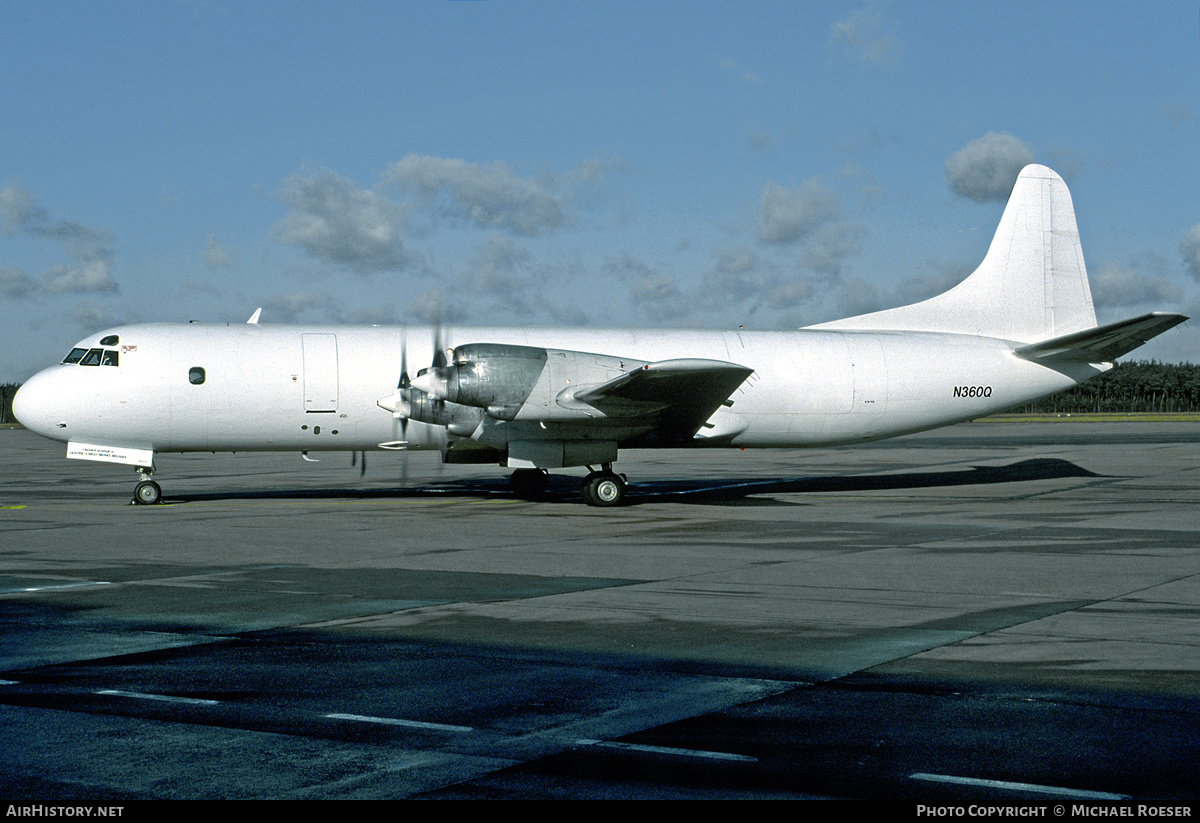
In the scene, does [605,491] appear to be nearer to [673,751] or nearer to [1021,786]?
[673,751]

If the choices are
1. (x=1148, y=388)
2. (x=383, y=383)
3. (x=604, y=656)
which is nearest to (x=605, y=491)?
(x=383, y=383)

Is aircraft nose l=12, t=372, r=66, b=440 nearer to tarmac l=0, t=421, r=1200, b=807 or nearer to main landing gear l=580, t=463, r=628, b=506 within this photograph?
tarmac l=0, t=421, r=1200, b=807

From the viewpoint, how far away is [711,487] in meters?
28.4

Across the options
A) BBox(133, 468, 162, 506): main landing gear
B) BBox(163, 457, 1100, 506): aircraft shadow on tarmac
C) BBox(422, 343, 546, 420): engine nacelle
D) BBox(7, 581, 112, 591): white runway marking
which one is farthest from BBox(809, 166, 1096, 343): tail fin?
BBox(7, 581, 112, 591): white runway marking

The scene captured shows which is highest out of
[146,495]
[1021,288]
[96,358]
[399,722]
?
[1021,288]

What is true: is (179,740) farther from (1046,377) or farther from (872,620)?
(1046,377)

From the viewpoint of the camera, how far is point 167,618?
425 inches

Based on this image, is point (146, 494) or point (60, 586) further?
point (146, 494)

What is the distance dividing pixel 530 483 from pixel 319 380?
18.2 feet

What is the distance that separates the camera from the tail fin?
88.8ft

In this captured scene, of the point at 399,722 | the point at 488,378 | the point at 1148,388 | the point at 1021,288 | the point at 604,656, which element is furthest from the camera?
the point at 1148,388

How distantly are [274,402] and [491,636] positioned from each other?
47.7 feet

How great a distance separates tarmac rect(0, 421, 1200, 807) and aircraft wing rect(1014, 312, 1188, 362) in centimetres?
439

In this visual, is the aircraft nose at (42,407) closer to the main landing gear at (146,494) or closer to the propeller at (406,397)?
the main landing gear at (146,494)
